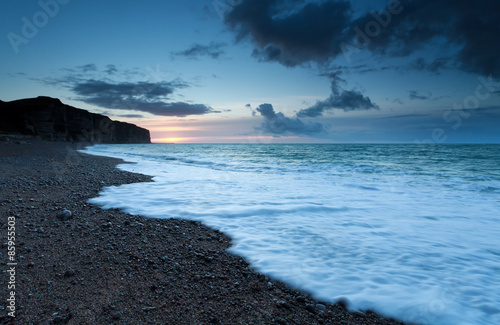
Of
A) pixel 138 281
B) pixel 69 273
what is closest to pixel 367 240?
pixel 138 281

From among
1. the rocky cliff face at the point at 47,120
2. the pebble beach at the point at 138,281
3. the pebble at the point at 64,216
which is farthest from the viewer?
the rocky cliff face at the point at 47,120

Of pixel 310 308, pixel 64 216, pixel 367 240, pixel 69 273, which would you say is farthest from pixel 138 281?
pixel 367 240

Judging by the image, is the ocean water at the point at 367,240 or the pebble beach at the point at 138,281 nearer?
the pebble beach at the point at 138,281

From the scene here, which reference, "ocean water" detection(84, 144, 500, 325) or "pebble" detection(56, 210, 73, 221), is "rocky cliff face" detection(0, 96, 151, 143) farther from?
"ocean water" detection(84, 144, 500, 325)

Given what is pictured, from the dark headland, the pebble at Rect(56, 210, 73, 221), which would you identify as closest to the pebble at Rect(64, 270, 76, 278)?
the dark headland

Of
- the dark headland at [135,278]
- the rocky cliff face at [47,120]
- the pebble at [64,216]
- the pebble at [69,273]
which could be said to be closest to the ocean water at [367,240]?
the dark headland at [135,278]

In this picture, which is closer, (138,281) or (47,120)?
(138,281)

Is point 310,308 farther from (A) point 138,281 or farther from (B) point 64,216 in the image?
(B) point 64,216

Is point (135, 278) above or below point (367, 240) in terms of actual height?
above

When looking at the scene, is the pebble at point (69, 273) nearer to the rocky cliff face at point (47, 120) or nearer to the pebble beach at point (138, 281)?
the pebble beach at point (138, 281)

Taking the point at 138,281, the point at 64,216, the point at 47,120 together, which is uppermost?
the point at 47,120

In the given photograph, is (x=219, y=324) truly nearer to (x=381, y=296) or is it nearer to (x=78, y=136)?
(x=381, y=296)

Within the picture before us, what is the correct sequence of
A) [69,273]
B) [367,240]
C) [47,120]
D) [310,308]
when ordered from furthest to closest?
[47,120] → [367,240] → [69,273] → [310,308]

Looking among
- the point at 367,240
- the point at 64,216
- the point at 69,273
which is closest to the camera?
the point at 69,273
